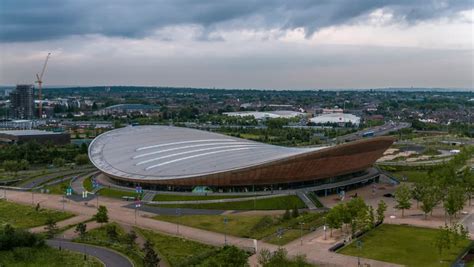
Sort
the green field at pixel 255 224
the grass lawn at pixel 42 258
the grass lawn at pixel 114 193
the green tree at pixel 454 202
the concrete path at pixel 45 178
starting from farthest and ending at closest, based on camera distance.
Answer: the concrete path at pixel 45 178
the grass lawn at pixel 114 193
the green tree at pixel 454 202
the green field at pixel 255 224
the grass lawn at pixel 42 258

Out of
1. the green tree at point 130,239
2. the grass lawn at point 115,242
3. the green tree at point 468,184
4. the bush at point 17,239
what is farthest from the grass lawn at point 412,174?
the bush at point 17,239

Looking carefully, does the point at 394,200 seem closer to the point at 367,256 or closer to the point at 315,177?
the point at 315,177

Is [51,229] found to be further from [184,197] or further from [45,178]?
[45,178]

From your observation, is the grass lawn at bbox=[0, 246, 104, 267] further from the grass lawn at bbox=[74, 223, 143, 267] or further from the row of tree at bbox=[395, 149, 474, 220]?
the row of tree at bbox=[395, 149, 474, 220]

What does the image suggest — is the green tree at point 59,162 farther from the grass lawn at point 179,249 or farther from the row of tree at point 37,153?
the grass lawn at point 179,249

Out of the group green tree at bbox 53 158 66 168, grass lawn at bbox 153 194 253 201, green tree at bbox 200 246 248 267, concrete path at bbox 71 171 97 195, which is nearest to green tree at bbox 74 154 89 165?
green tree at bbox 53 158 66 168

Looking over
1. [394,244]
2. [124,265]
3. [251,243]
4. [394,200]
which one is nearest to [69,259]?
[124,265]

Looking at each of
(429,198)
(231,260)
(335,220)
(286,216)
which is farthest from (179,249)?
(429,198)
